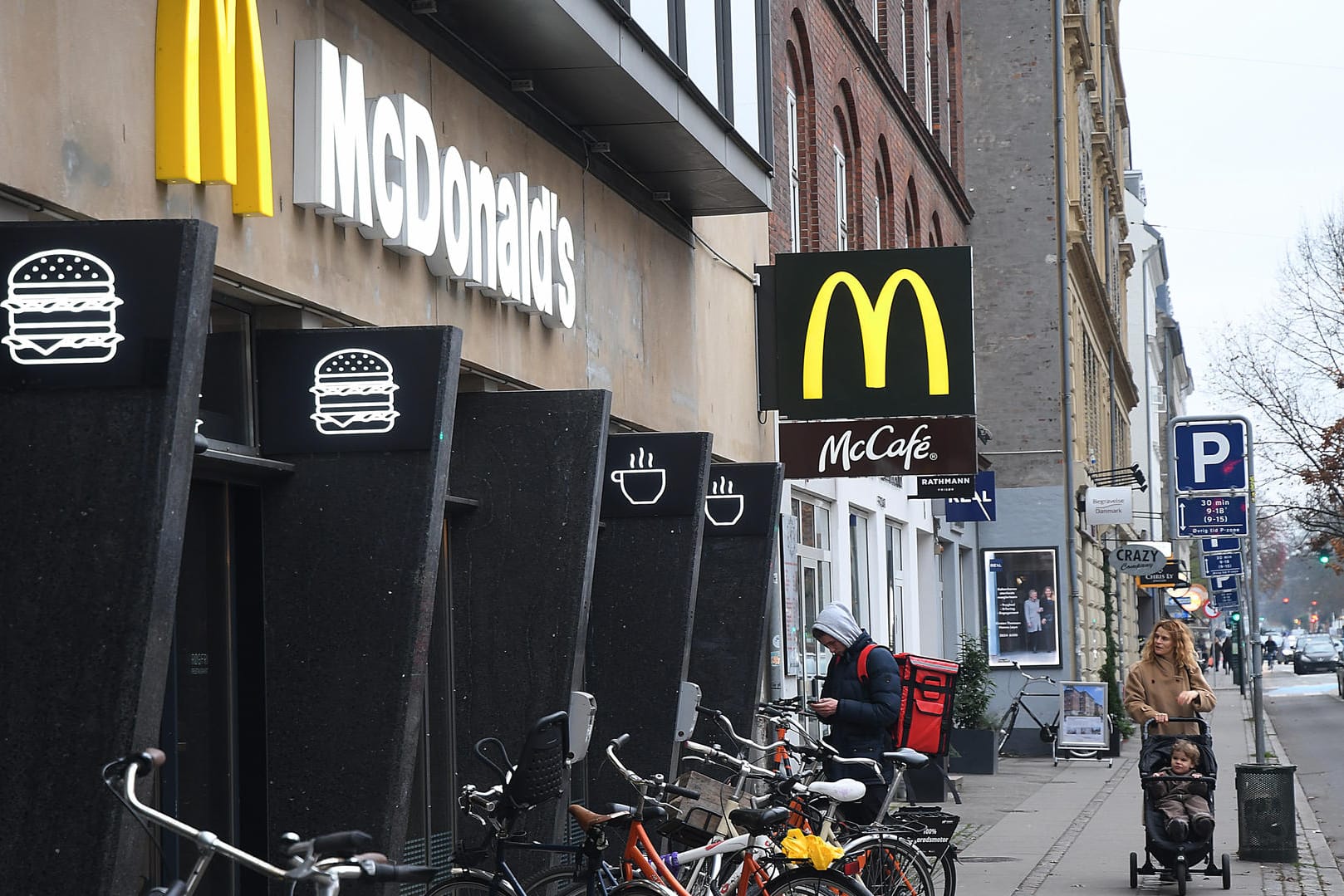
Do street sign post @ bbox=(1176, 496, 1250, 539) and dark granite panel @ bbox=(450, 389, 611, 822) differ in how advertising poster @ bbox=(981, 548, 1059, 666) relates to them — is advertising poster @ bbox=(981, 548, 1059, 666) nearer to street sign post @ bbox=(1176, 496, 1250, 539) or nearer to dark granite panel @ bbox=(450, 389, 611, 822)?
street sign post @ bbox=(1176, 496, 1250, 539)

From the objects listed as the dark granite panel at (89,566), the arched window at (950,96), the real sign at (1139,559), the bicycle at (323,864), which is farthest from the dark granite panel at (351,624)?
the real sign at (1139,559)

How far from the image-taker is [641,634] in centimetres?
1195

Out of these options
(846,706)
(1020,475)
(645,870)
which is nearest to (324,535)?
(645,870)

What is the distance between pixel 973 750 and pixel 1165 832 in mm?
11104

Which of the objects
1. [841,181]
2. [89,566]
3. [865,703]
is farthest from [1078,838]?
[89,566]

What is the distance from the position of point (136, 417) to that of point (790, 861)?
375 centimetres

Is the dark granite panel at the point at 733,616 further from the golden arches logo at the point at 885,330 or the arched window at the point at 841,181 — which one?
the arched window at the point at 841,181

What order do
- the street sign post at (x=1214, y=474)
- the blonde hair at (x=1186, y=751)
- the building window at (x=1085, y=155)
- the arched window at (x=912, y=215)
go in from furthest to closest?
the building window at (x=1085, y=155)
the arched window at (x=912, y=215)
the street sign post at (x=1214, y=474)
the blonde hair at (x=1186, y=751)

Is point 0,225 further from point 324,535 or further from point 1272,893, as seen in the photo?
point 1272,893

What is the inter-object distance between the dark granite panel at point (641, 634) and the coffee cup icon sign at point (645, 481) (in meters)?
0.14

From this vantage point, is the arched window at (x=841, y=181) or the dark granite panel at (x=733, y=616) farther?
the arched window at (x=841, y=181)

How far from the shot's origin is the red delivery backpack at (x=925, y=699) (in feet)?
52.2

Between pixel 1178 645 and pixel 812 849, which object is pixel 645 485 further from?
pixel 812 849

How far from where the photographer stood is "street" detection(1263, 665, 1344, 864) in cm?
1795
